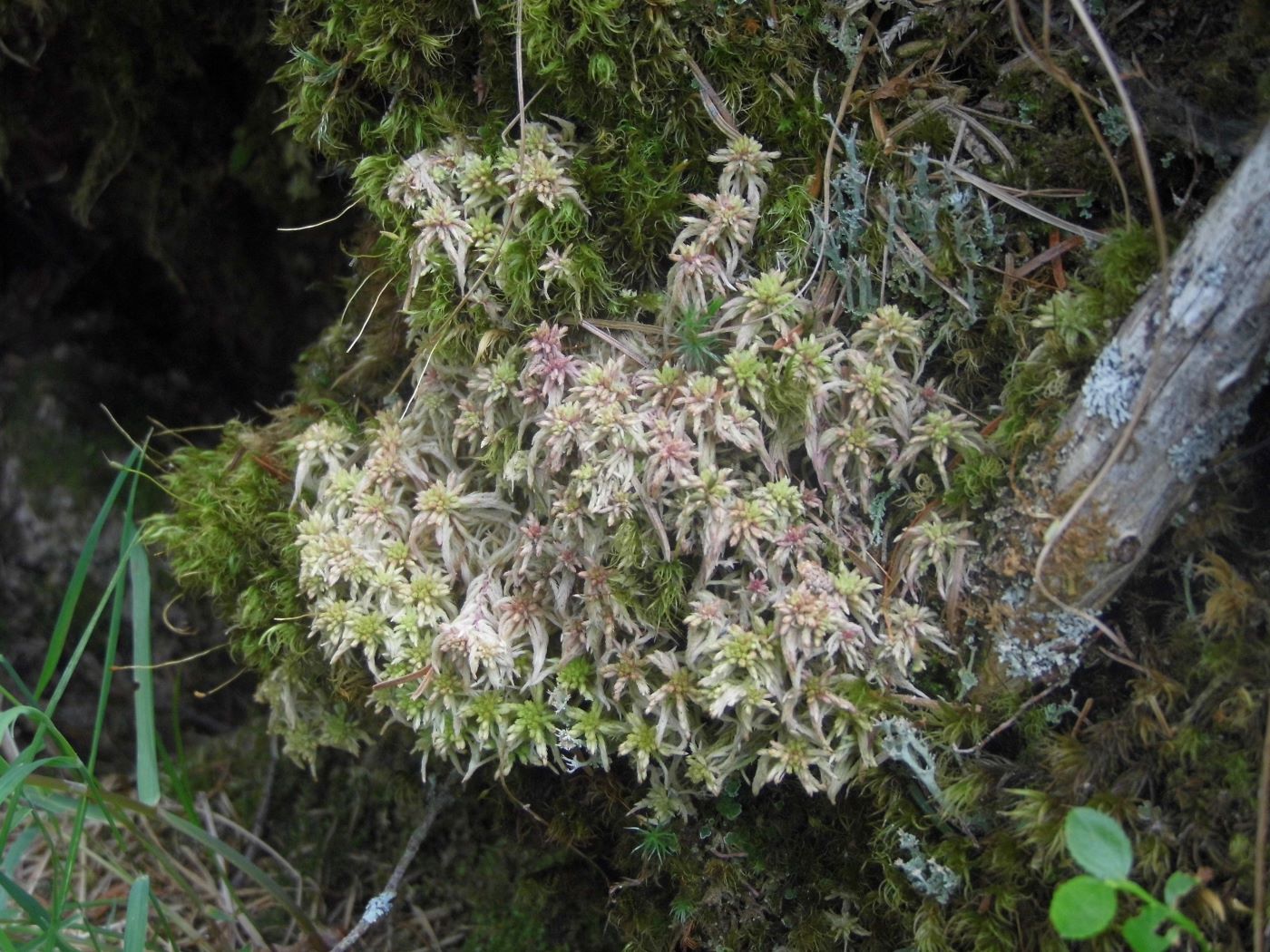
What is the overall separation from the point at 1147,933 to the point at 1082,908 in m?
0.09

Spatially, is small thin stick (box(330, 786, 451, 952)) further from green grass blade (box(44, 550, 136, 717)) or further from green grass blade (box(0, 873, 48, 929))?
green grass blade (box(44, 550, 136, 717))

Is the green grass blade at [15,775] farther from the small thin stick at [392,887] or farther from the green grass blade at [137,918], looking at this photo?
the small thin stick at [392,887]

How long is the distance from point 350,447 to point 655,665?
2.60ft

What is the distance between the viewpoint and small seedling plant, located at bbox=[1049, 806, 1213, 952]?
3.93 feet

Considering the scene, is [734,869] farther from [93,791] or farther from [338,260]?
[338,260]

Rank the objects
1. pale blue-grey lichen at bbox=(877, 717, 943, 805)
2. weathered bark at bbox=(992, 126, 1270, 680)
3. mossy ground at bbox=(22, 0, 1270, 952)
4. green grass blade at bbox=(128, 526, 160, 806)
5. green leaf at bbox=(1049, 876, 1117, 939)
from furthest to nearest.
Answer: green grass blade at bbox=(128, 526, 160, 806) < pale blue-grey lichen at bbox=(877, 717, 943, 805) < mossy ground at bbox=(22, 0, 1270, 952) < weathered bark at bbox=(992, 126, 1270, 680) < green leaf at bbox=(1049, 876, 1117, 939)

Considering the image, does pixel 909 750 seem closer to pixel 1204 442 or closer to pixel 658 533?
pixel 658 533

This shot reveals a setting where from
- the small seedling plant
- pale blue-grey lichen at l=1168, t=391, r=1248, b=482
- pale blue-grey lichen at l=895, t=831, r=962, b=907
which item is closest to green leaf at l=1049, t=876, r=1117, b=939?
the small seedling plant

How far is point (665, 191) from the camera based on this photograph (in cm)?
168

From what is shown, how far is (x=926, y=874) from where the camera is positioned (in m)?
1.55

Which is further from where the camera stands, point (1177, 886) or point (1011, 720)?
point (1011, 720)

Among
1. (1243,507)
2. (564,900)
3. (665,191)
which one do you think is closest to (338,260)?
(665,191)

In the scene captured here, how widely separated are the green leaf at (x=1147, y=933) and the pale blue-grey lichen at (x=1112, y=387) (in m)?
0.69

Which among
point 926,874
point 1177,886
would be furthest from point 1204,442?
point 926,874
